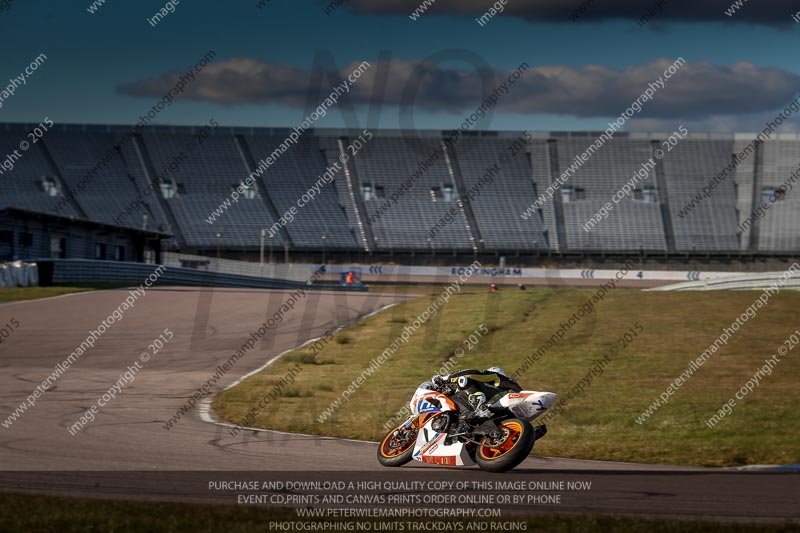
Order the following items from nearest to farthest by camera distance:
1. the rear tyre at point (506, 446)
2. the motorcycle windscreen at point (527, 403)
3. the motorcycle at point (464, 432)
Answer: the rear tyre at point (506, 446) → the motorcycle at point (464, 432) → the motorcycle windscreen at point (527, 403)

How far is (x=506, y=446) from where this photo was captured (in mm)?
10109

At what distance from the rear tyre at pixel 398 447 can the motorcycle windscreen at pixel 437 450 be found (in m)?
0.12

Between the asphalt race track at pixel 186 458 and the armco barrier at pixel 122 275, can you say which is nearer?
the asphalt race track at pixel 186 458

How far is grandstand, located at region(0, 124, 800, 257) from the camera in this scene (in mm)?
76875

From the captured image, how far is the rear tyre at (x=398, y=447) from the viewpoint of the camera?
431 inches

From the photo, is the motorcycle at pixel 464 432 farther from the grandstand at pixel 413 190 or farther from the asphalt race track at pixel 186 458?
the grandstand at pixel 413 190

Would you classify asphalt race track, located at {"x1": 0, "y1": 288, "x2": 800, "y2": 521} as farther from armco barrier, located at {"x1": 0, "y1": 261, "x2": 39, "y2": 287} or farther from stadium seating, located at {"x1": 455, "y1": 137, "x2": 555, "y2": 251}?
stadium seating, located at {"x1": 455, "y1": 137, "x2": 555, "y2": 251}

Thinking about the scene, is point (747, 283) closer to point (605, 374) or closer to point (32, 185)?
point (605, 374)

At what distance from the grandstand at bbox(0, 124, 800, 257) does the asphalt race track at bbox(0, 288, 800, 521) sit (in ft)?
177

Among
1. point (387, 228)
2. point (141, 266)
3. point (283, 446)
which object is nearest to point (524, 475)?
point (283, 446)

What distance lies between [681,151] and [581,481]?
77177 mm

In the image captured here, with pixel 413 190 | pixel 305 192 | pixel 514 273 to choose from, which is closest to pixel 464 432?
pixel 514 273

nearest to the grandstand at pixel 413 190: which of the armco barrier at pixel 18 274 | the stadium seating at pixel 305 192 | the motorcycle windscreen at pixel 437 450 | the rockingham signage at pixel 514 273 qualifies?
the stadium seating at pixel 305 192

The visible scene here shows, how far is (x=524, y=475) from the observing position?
33.6 feet
